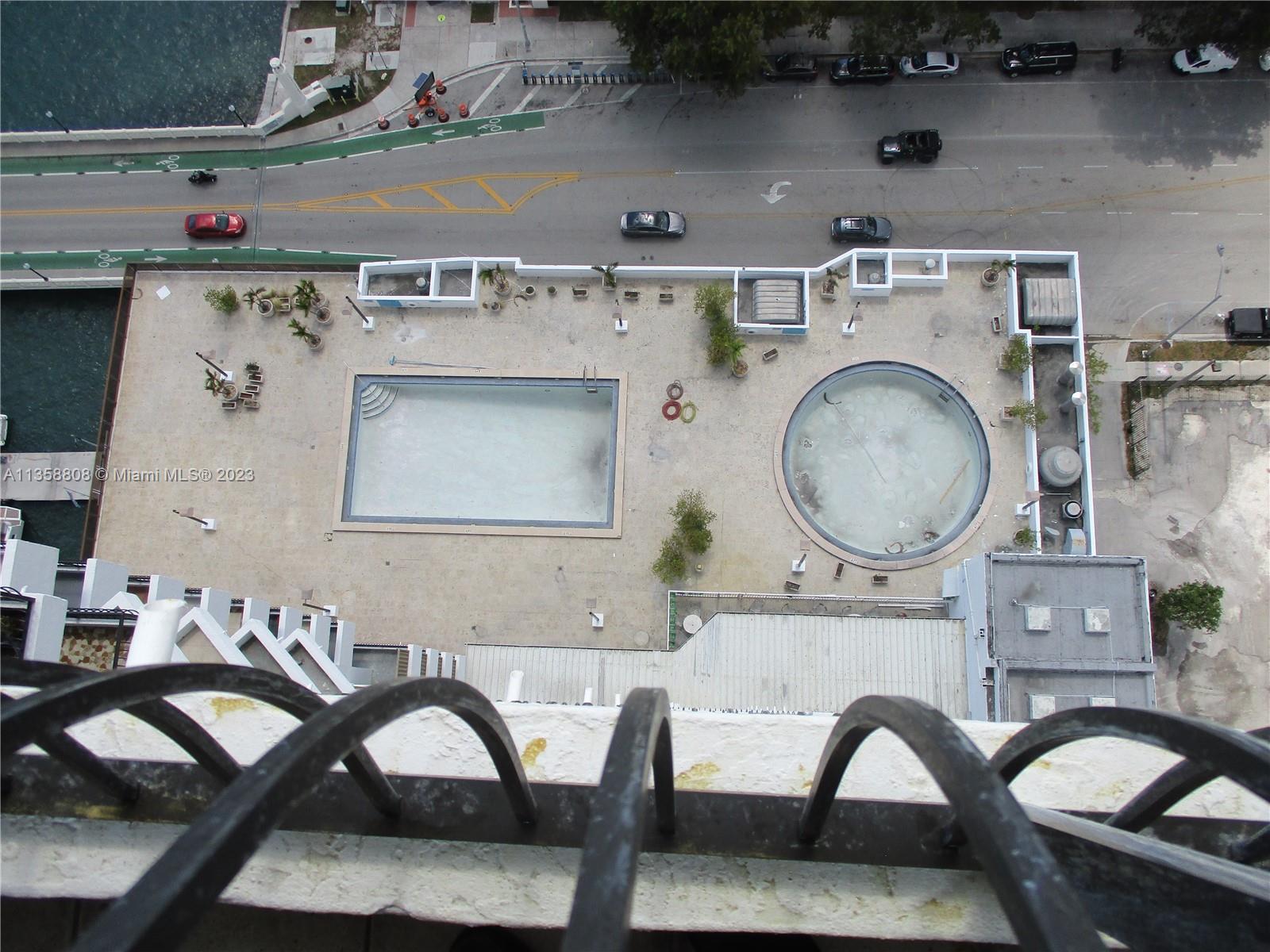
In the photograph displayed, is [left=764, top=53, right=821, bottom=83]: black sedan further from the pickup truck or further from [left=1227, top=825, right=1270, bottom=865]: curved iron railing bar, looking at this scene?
[left=1227, top=825, right=1270, bottom=865]: curved iron railing bar

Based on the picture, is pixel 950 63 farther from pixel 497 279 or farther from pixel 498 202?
pixel 497 279

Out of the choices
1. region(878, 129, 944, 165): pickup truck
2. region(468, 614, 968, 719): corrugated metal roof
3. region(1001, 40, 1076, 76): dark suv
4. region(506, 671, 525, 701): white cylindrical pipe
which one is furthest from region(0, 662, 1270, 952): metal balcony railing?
region(1001, 40, 1076, 76): dark suv

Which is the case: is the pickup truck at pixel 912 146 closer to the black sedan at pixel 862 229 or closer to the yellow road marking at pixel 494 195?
the black sedan at pixel 862 229

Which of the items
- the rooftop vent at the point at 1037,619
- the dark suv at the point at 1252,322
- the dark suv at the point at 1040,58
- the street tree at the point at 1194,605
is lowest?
the rooftop vent at the point at 1037,619

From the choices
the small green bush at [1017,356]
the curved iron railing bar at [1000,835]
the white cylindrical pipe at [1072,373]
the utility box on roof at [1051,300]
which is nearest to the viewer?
the curved iron railing bar at [1000,835]

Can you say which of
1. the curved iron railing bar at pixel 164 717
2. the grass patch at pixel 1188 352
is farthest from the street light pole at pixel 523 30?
the curved iron railing bar at pixel 164 717
